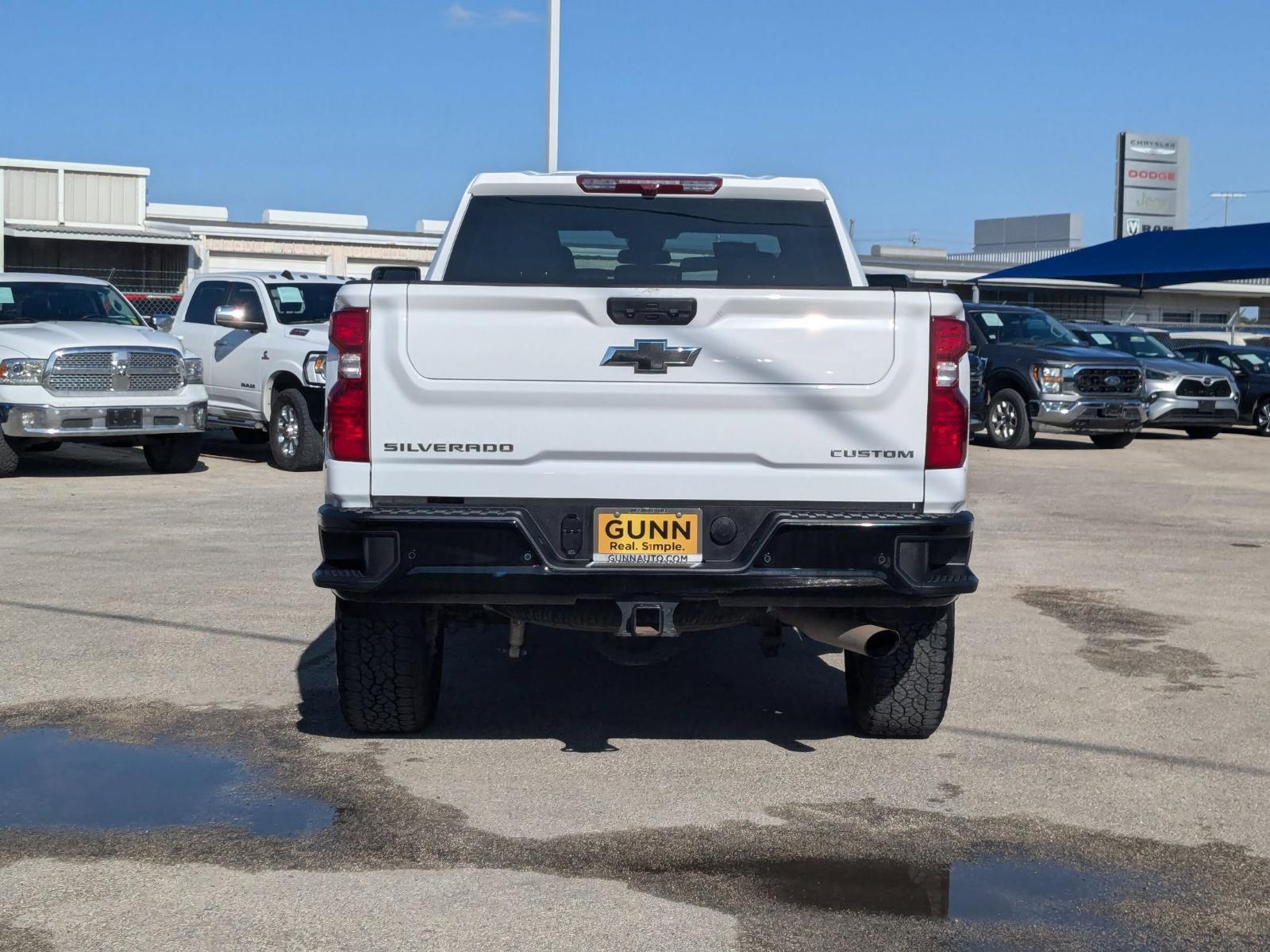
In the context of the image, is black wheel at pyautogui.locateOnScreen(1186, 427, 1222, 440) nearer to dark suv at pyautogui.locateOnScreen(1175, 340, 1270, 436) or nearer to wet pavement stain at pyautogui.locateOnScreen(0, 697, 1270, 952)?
dark suv at pyautogui.locateOnScreen(1175, 340, 1270, 436)

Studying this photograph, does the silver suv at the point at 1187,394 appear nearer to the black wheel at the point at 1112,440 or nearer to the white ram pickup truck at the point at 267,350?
the black wheel at the point at 1112,440

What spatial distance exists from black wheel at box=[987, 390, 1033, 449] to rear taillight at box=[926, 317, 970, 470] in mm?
15371

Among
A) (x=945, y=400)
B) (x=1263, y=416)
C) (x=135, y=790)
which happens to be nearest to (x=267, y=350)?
(x=135, y=790)

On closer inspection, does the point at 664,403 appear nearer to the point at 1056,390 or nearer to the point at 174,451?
the point at 174,451

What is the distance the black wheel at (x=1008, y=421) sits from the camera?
20.0 m

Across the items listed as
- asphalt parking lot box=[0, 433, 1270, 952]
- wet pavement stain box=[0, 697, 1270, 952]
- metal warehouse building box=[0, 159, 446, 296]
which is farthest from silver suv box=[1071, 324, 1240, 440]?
metal warehouse building box=[0, 159, 446, 296]

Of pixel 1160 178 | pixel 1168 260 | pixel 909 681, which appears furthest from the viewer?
pixel 1160 178

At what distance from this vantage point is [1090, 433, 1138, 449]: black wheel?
2106 cm

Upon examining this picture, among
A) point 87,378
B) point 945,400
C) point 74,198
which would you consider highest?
point 74,198

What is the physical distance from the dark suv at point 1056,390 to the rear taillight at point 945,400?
1434cm

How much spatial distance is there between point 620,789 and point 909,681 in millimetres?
1200

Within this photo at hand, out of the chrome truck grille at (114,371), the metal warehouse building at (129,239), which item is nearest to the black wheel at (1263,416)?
the chrome truck grille at (114,371)

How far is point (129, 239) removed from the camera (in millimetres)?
34156

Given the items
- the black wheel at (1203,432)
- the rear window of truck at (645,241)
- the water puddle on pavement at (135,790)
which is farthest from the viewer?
the black wheel at (1203,432)
